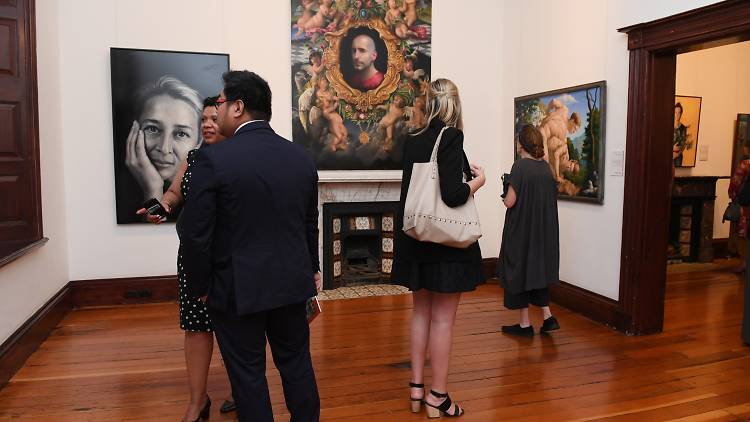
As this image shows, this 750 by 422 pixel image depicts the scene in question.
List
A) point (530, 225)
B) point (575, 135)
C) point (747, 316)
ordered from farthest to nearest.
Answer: point (575, 135) → point (530, 225) → point (747, 316)

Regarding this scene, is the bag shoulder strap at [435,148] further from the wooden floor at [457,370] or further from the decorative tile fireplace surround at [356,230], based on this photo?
the decorative tile fireplace surround at [356,230]

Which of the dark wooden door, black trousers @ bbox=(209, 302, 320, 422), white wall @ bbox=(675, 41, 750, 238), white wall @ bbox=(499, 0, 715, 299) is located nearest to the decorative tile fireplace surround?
white wall @ bbox=(499, 0, 715, 299)

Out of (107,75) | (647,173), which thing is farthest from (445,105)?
(107,75)

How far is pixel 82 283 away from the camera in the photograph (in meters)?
5.88

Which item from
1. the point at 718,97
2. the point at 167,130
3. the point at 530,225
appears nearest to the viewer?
the point at 530,225

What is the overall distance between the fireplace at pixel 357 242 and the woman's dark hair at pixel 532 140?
7.68ft

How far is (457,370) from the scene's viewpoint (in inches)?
165

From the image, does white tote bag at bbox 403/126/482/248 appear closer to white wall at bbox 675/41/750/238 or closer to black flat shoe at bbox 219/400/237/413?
black flat shoe at bbox 219/400/237/413

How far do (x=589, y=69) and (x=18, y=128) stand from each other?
199 inches

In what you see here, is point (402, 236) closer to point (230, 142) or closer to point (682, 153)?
point (230, 142)

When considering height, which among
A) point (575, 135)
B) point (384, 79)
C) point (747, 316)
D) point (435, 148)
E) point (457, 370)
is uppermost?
point (384, 79)

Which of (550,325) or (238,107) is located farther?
(550,325)

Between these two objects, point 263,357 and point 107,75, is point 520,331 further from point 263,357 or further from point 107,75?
point 107,75

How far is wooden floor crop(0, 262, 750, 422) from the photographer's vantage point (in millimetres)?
3523
